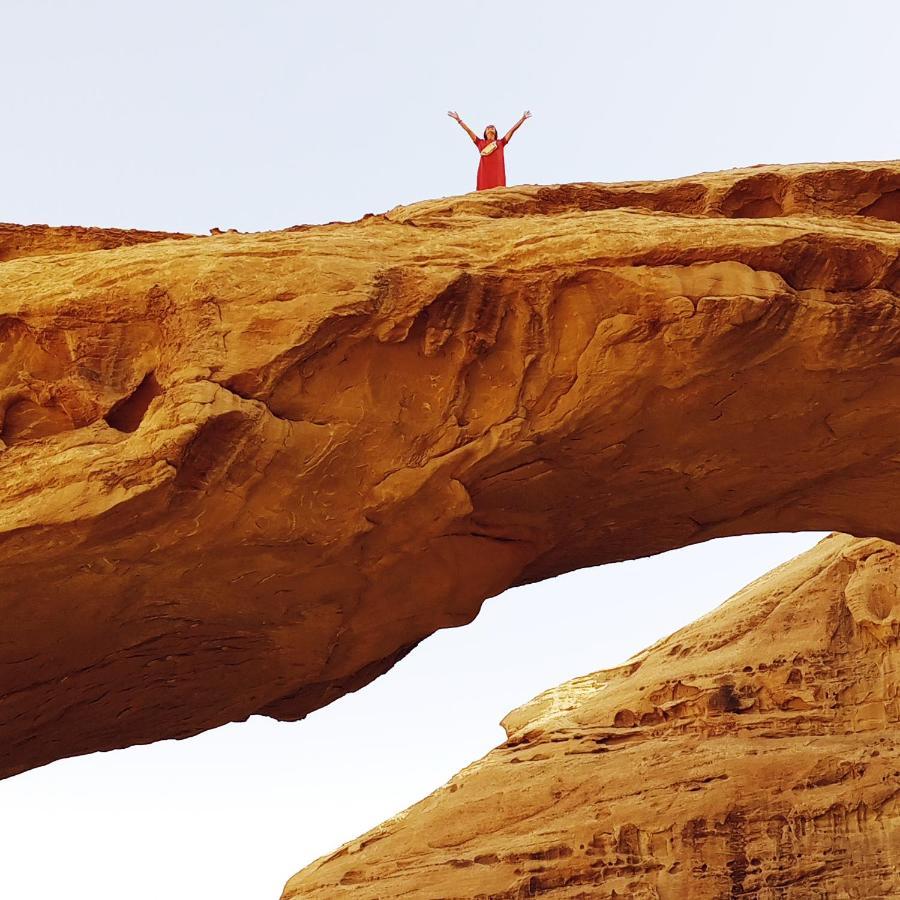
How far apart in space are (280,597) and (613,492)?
2.87 m

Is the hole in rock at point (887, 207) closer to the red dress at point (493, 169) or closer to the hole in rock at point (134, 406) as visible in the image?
the red dress at point (493, 169)

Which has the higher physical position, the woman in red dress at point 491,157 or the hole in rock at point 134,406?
the woman in red dress at point 491,157

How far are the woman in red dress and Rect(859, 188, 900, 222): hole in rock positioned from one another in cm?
384

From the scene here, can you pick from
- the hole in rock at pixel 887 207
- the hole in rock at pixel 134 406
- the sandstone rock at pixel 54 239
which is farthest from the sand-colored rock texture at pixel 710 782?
the sandstone rock at pixel 54 239

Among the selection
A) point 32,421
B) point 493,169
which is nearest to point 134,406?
point 32,421

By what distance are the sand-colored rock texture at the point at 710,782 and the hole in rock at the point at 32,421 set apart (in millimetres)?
7210

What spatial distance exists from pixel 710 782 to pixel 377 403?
695 centimetres

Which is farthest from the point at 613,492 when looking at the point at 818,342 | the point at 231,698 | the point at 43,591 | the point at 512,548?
the point at 43,591

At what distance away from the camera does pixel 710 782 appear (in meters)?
15.5

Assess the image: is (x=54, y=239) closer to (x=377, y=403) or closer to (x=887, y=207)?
(x=377, y=403)

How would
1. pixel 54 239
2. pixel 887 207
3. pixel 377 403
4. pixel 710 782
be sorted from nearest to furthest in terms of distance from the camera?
1. pixel 377 403
2. pixel 54 239
3. pixel 887 207
4. pixel 710 782

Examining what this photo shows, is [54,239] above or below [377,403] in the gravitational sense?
above

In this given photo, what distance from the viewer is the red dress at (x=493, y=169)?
14.6 metres

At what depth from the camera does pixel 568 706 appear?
19.0m
